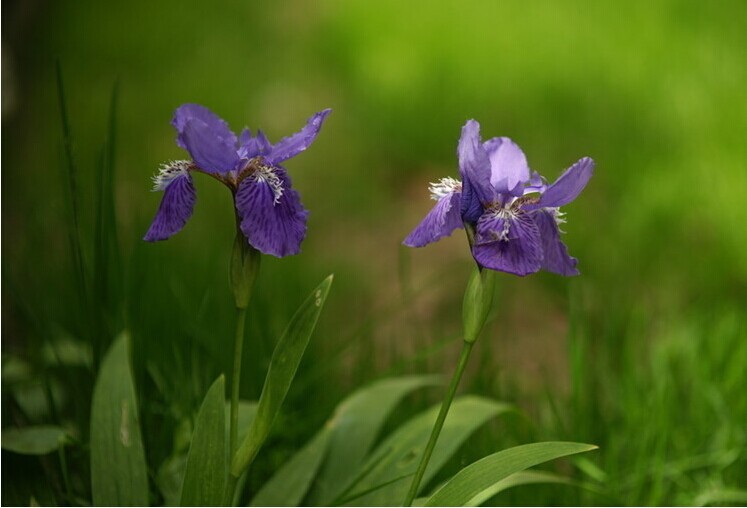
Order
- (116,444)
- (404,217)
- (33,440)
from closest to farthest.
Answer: (116,444)
(33,440)
(404,217)

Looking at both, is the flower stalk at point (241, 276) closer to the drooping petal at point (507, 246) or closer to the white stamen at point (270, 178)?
the white stamen at point (270, 178)

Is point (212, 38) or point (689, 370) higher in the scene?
point (212, 38)

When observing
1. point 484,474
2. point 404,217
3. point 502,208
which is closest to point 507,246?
point 502,208

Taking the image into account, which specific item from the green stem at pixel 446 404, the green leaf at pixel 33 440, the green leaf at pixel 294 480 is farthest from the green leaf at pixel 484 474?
the green leaf at pixel 33 440

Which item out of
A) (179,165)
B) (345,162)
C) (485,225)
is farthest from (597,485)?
(345,162)

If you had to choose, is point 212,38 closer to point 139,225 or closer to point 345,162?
point 345,162

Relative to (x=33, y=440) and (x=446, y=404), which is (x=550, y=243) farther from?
(x=33, y=440)
